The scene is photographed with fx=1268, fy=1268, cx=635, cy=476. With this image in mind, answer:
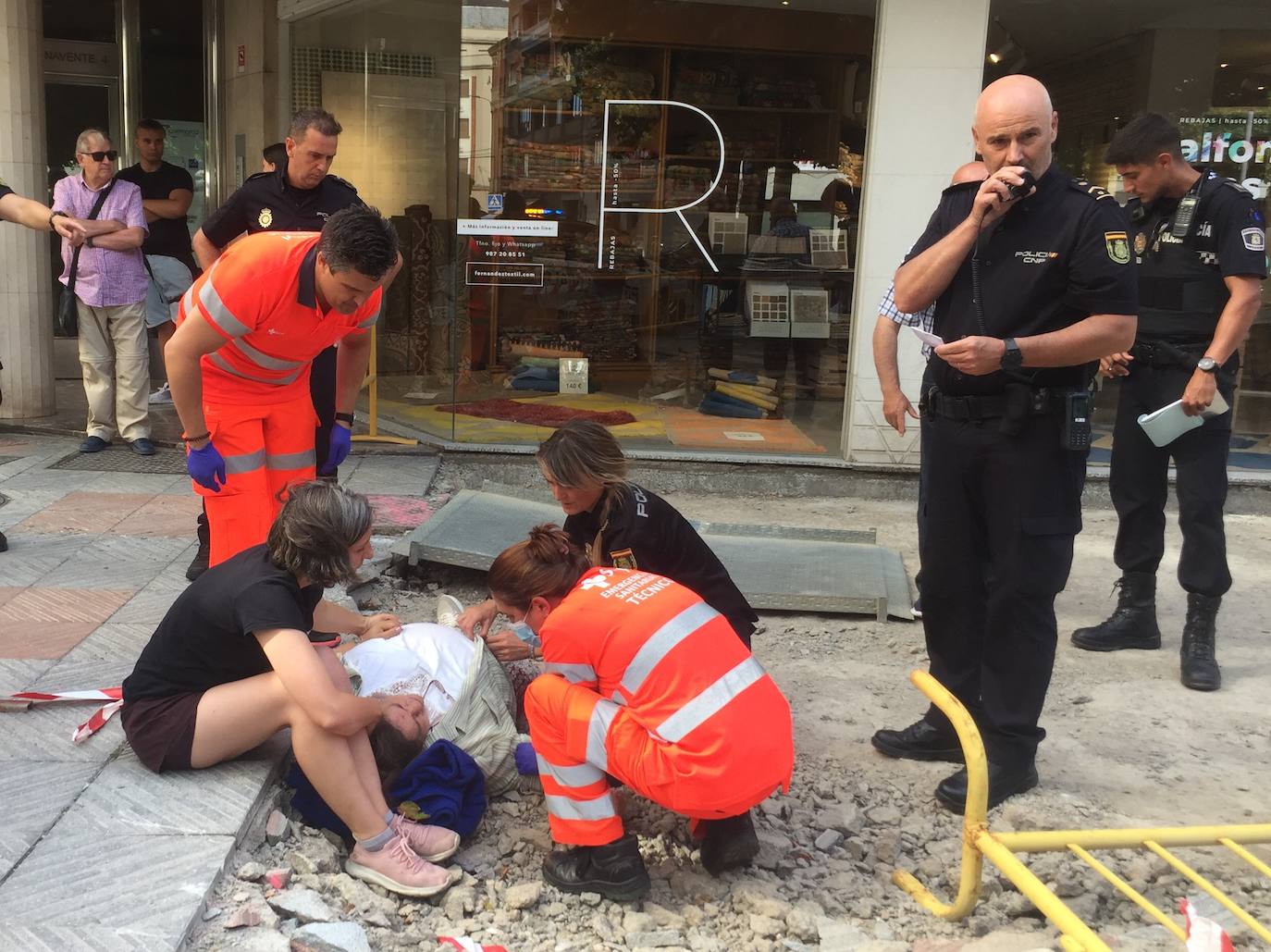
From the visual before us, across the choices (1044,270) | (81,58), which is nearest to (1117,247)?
(1044,270)

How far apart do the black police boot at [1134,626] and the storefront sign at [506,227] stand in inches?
164

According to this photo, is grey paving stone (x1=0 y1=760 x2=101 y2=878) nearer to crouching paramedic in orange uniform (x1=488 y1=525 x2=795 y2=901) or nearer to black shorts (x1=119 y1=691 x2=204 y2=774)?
black shorts (x1=119 y1=691 x2=204 y2=774)

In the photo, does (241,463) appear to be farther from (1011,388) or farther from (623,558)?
(1011,388)

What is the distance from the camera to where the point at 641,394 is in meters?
8.42

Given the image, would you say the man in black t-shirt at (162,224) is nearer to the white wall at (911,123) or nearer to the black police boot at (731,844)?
the white wall at (911,123)

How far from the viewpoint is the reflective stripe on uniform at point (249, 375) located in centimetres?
396

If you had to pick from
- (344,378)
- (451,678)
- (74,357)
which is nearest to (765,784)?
(451,678)

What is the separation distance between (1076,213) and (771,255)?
476cm

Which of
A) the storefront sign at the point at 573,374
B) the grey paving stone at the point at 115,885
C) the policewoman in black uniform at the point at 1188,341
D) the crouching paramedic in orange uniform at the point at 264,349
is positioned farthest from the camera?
the storefront sign at the point at 573,374

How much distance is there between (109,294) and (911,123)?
4.71m

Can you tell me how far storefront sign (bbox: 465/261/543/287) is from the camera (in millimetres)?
7941

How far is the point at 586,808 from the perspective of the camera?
3180mm

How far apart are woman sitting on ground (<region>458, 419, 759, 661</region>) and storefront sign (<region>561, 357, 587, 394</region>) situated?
182 inches

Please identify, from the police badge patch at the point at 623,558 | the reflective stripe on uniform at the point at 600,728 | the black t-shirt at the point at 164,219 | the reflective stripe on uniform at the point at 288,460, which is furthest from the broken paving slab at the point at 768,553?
the black t-shirt at the point at 164,219
